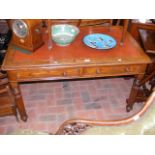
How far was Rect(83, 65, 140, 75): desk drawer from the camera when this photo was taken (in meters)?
1.85

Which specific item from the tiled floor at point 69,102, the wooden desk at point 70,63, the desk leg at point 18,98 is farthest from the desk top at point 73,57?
the tiled floor at point 69,102

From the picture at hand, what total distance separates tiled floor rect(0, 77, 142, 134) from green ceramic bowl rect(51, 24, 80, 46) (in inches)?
34.5

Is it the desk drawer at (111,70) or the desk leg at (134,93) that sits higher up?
the desk drawer at (111,70)

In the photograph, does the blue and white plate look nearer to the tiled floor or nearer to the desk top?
the desk top

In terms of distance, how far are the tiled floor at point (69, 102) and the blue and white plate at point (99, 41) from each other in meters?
0.86

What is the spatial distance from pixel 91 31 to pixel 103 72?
553mm

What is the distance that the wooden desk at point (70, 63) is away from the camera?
1723 mm

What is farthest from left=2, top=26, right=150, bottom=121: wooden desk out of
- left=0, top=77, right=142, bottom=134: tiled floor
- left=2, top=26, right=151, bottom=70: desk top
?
left=0, top=77, right=142, bottom=134: tiled floor

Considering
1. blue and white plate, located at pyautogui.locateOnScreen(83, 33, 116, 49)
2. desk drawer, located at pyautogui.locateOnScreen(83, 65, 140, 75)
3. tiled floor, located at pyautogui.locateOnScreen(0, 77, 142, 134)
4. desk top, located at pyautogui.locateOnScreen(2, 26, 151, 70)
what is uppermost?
blue and white plate, located at pyautogui.locateOnScreen(83, 33, 116, 49)

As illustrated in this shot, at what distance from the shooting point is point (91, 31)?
85.9 inches

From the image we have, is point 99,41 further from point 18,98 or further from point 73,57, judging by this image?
point 18,98

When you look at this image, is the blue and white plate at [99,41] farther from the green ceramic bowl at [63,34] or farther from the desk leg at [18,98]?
the desk leg at [18,98]
